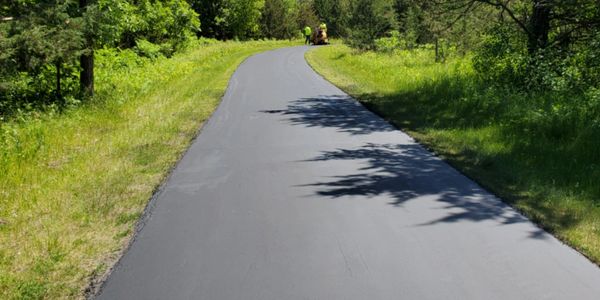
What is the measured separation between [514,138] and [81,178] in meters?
7.26

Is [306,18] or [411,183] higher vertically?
[306,18]

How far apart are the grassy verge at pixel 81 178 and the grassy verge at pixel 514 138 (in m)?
4.52

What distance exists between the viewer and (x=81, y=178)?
797 cm

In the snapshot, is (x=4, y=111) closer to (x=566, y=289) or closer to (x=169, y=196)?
(x=169, y=196)

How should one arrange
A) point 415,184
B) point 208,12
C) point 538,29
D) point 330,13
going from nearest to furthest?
1. point 415,184
2. point 538,29
3. point 208,12
4. point 330,13

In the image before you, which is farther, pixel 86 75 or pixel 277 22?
pixel 277 22

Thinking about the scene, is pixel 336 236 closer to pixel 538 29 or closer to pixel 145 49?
pixel 538 29

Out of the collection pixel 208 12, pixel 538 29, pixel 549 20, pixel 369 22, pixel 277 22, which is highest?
pixel 277 22

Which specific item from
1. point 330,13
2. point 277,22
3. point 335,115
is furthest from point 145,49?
point 330,13

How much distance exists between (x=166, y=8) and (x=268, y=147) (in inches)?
1050

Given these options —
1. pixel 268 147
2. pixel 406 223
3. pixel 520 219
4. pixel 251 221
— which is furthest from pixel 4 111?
pixel 520 219

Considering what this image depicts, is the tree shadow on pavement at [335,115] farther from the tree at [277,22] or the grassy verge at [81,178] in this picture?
the tree at [277,22]

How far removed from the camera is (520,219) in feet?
20.2

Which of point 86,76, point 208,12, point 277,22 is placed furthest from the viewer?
point 277,22
